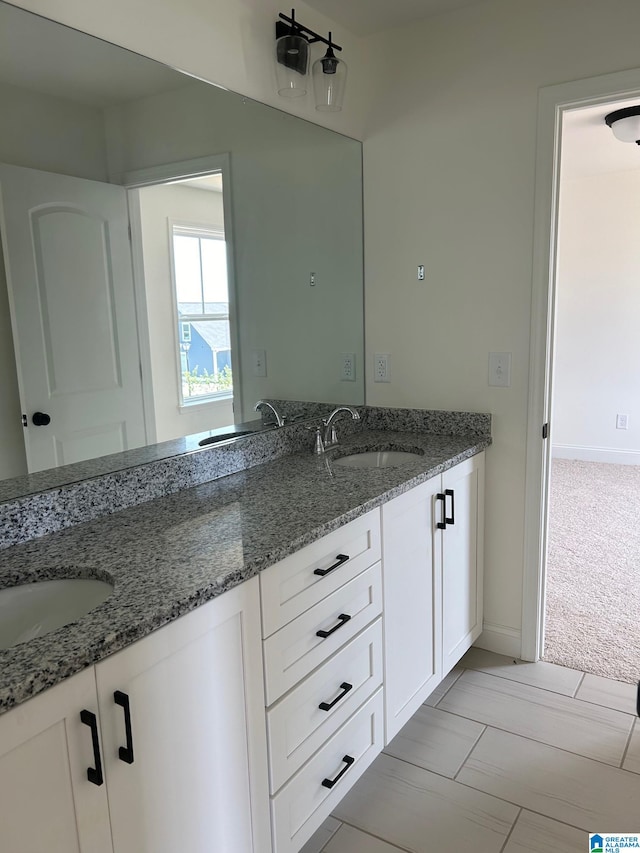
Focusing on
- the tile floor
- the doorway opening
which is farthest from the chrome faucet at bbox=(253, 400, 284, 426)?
the doorway opening

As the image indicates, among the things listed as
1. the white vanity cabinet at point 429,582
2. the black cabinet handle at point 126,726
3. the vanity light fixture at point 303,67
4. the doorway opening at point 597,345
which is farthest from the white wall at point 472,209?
the black cabinet handle at point 126,726

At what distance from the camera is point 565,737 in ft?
6.98

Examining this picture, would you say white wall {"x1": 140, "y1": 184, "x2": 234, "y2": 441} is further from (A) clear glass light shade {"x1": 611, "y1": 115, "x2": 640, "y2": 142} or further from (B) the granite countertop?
(A) clear glass light shade {"x1": 611, "y1": 115, "x2": 640, "y2": 142}

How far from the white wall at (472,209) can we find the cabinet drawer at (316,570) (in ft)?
3.13

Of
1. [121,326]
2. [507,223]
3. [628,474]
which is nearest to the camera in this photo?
[121,326]

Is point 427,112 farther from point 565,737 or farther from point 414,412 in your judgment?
point 565,737

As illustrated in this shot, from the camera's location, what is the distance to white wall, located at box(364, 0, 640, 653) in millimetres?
2236

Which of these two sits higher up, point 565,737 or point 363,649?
point 363,649

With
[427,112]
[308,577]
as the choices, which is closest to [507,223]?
[427,112]

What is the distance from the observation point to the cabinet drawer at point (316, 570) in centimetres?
139

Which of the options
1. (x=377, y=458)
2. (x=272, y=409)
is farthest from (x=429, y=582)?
(x=272, y=409)

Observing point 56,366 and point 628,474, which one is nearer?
point 56,366

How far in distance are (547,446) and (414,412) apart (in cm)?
54

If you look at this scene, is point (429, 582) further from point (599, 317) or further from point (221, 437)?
point (599, 317)
